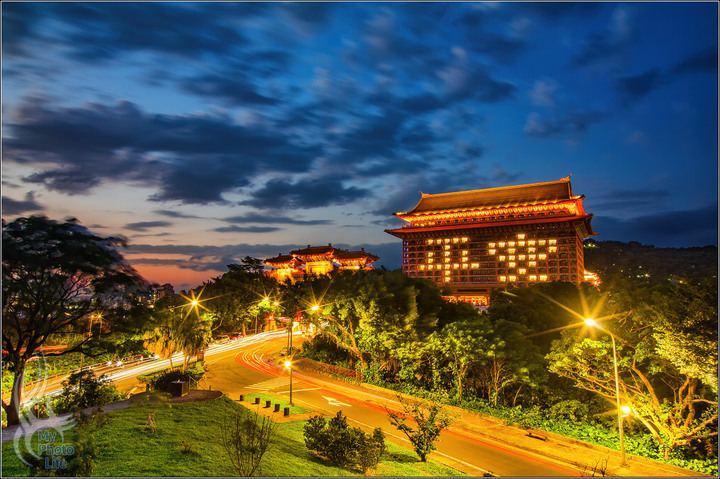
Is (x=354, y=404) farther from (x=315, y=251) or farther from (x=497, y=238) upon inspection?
(x=315, y=251)

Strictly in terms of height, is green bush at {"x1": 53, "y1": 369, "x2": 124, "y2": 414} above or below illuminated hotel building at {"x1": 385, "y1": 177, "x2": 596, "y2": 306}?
below

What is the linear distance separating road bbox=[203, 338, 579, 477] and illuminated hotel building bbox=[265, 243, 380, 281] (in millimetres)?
67522

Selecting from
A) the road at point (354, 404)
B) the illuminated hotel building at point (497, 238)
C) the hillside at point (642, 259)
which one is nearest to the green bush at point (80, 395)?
the road at point (354, 404)

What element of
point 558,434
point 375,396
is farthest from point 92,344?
point 558,434

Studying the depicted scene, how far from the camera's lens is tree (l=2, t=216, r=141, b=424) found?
1549cm

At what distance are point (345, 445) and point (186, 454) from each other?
5.09 meters

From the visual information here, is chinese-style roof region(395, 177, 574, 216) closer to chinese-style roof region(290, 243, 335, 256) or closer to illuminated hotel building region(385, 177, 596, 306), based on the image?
illuminated hotel building region(385, 177, 596, 306)

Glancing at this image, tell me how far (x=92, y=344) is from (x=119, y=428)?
17.3 feet

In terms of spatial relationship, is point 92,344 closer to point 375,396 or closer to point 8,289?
point 8,289

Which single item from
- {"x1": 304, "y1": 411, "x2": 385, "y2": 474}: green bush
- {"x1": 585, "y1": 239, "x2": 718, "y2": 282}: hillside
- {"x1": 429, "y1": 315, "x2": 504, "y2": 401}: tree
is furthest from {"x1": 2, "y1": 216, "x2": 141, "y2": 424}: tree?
{"x1": 585, "y1": 239, "x2": 718, "y2": 282}: hillside

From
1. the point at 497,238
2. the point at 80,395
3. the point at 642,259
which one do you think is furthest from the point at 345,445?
the point at 642,259

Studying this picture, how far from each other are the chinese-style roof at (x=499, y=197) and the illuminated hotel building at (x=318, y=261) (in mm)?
26429

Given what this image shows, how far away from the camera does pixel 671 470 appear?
17.4 m

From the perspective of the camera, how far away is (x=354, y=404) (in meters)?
28.4
